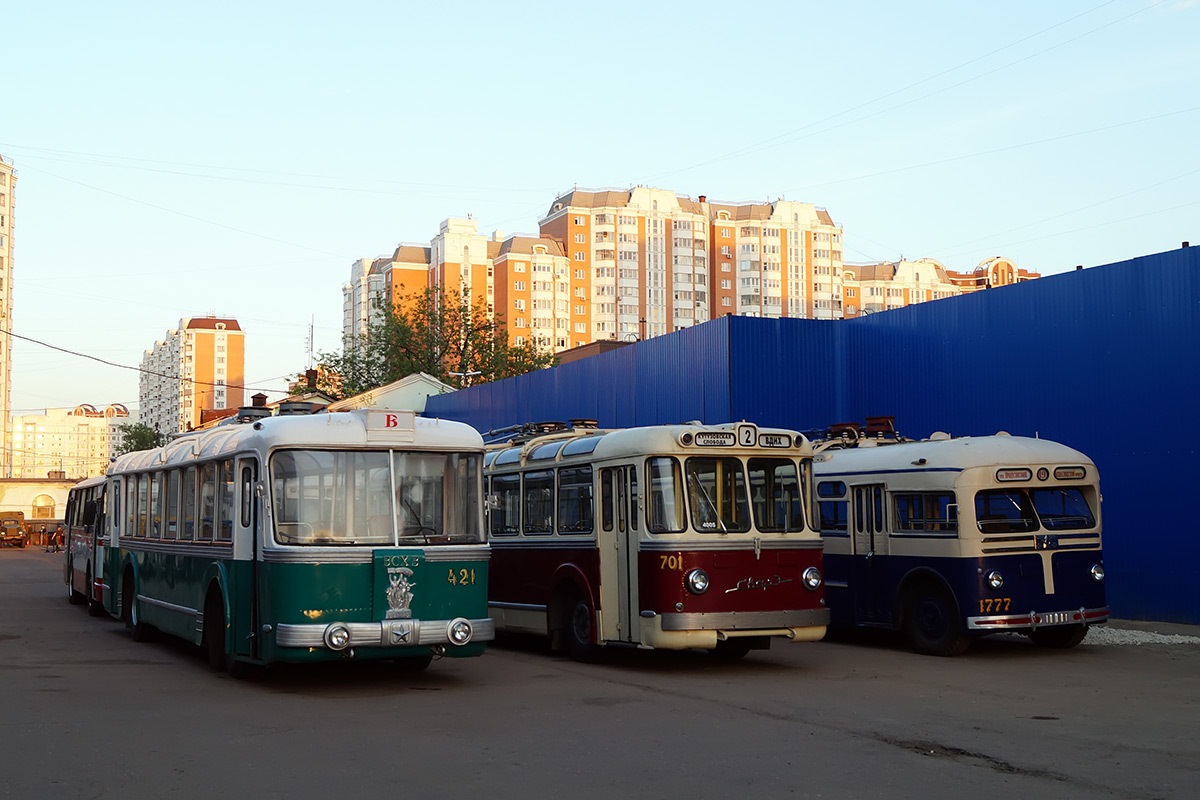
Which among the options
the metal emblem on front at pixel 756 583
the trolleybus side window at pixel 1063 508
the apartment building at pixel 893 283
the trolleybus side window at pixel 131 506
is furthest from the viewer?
the apartment building at pixel 893 283

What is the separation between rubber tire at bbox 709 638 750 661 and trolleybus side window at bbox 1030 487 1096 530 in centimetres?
400

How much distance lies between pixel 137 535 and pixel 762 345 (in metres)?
13.8

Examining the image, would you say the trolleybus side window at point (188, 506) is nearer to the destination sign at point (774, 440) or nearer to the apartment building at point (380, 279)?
the destination sign at point (774, 440)

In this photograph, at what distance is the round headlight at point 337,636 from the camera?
12.1 meters

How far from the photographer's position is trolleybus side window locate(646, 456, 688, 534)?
14383 mm

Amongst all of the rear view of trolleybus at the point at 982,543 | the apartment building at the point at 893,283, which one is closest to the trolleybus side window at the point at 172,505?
the rear view of trolleybus at the point at 982,543

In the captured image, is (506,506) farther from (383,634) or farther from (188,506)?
(383,634)

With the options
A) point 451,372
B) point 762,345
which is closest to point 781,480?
point 762,345

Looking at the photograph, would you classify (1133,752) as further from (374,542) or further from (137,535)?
(137,535)

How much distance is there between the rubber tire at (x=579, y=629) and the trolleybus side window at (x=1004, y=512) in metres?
4.87

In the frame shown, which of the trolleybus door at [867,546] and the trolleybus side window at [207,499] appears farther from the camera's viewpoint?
the trolleybus door at [867,546]

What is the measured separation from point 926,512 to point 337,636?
7860mm

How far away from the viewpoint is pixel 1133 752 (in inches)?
369

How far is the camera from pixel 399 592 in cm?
1254
